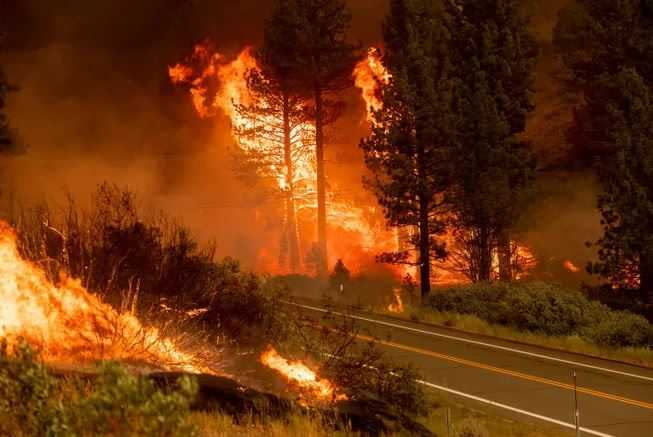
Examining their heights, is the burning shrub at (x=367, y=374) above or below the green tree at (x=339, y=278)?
below

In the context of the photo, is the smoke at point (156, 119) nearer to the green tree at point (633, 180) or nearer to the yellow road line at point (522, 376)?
the green tree at point (633, 180)

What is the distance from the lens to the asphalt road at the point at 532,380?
15.5m

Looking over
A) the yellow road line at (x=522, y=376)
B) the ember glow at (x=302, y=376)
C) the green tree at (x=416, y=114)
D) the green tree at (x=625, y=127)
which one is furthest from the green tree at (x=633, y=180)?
the ember glow at (x=302, y=376)

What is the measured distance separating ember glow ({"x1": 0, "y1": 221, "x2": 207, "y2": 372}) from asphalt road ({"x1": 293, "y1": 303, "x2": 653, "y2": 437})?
446 centimetres

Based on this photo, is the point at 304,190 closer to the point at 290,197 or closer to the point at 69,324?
the point at 290,197

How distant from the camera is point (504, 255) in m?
37.1

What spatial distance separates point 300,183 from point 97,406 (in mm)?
43644

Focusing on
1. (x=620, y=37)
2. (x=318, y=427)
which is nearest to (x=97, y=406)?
(x=318, y=427)

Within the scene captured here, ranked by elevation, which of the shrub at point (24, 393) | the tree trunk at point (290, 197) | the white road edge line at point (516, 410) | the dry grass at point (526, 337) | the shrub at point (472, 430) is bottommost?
the white road edge line at point (516, 410)

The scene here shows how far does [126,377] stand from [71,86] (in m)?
66.8

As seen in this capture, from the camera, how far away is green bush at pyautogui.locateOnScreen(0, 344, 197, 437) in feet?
19.0

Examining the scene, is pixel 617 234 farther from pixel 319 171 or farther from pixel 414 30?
pixel 319 171

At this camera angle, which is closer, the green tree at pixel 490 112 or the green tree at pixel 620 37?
the green tree at pixel 620 37

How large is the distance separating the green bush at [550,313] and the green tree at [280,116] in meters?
17.8
